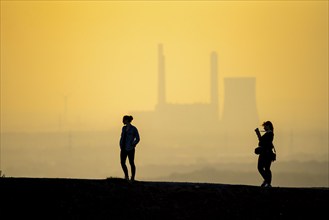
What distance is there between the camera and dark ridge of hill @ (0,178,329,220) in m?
19.0

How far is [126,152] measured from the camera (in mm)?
23031

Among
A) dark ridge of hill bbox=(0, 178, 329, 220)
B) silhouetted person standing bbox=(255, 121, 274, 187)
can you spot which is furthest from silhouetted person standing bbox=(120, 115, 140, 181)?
silhouetted person standing bbox=(255, 121, 274, 187)

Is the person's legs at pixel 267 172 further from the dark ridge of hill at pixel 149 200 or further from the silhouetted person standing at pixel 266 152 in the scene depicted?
the dark ridge of hill at pixel 149 200

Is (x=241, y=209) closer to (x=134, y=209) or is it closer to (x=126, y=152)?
(x=134, y=209)

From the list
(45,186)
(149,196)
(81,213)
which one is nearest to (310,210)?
(149,196)

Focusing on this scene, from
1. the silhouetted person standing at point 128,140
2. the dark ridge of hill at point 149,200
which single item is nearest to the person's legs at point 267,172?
the dark ridge of hill at point 149,200

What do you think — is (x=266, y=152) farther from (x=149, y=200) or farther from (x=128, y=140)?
(x=149, y=200)

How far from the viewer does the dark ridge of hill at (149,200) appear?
19.0 m

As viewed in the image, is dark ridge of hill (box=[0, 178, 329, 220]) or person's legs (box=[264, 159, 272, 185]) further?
person's legs (box=[264, 159, 272, 185])

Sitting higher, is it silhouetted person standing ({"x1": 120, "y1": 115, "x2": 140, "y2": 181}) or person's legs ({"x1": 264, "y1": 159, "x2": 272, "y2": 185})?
silhouetted person standing ({"x1": 120, "y1": 115, "x2": 140, "y2": 181})

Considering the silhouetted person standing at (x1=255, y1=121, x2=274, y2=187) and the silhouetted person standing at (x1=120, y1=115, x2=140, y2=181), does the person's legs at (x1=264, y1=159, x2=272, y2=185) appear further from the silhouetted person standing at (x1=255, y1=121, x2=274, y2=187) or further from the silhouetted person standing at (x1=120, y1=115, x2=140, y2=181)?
the silhouetted person standing at (x1=120, y1=115, x2=140, y2=181)

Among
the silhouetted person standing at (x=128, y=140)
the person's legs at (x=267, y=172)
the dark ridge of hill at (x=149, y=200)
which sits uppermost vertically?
the silhouetted person standing at (x=128, y=140)

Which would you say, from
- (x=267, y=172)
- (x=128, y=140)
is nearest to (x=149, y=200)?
(x=128, y=140)

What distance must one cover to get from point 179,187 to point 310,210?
12.3 feet
